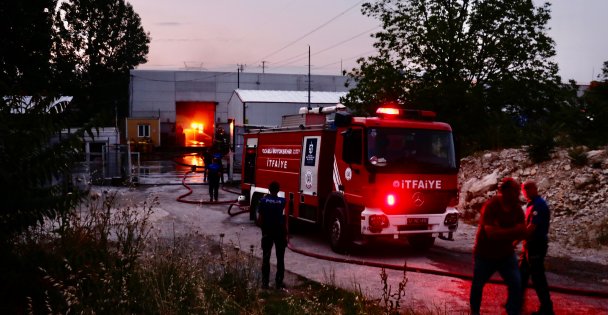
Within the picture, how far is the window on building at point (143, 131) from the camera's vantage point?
5094 cm

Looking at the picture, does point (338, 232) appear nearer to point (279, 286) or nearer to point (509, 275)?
point (279, 286)

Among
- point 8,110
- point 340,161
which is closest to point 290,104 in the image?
point 340,161

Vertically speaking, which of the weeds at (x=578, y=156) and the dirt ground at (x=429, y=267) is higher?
the weeds at (x=578, y=156)

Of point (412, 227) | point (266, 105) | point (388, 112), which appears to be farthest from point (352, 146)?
point (266, 105)

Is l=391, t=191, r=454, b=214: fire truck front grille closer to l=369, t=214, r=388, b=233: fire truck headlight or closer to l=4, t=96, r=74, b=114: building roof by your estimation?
l=369, t=214, r=388, b=233: fire truck headlight

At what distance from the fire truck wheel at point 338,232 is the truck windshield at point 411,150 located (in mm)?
1425

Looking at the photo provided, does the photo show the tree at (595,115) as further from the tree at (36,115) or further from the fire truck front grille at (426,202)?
the tree at (36,115)

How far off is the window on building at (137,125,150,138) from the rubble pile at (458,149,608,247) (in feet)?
128

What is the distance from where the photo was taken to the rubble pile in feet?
40.9

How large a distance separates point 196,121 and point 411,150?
52.6m

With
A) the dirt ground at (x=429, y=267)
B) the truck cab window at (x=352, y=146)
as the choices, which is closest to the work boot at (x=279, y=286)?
the dirt ground at (x=429, y=267)

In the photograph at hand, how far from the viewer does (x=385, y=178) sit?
10547 mm

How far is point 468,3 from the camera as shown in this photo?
24062 millimetres

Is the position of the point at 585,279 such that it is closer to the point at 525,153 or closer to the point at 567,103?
the point at 525,153
